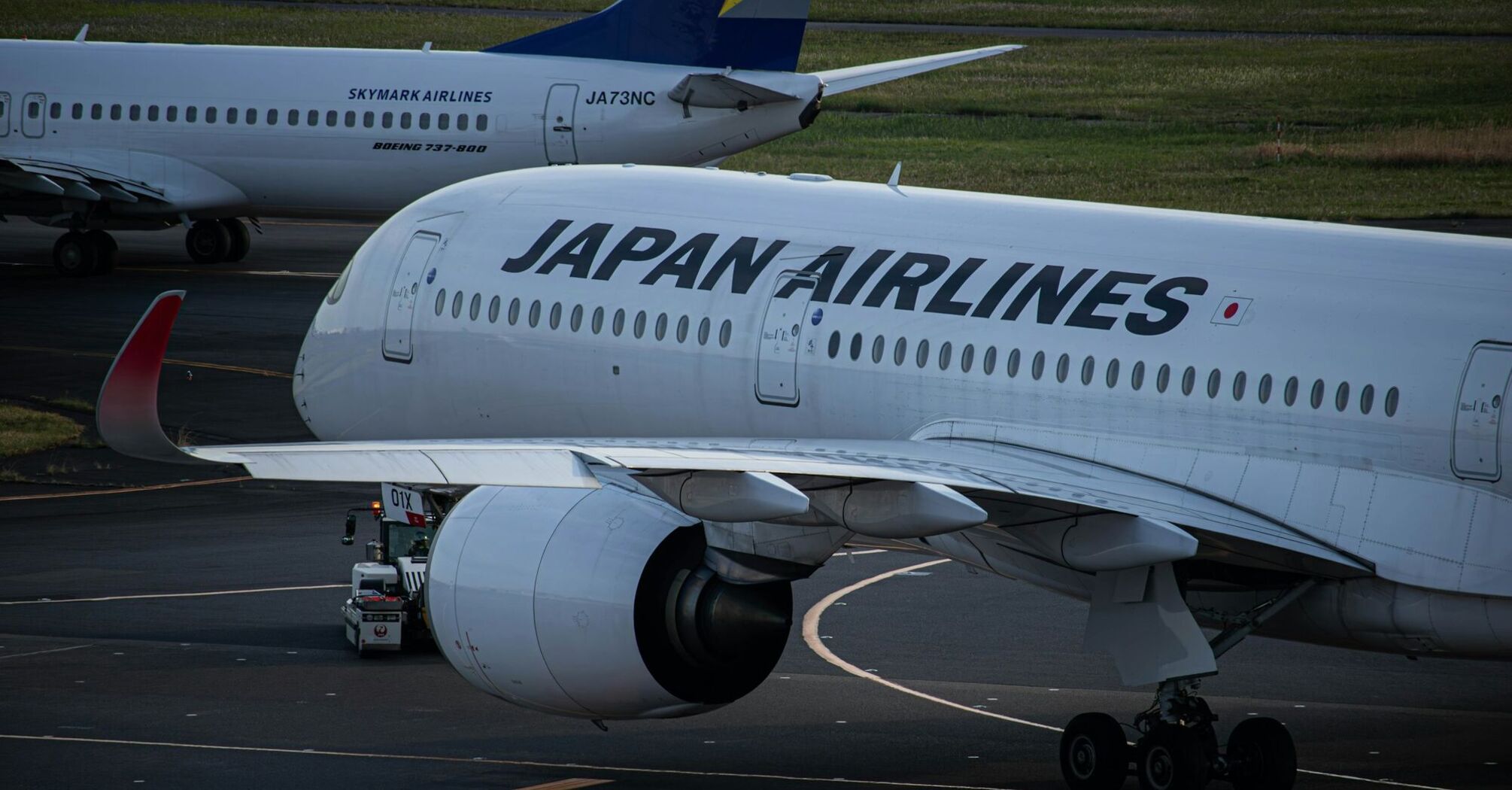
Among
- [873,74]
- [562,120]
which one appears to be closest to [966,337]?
[562,120]

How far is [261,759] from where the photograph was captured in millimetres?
16797

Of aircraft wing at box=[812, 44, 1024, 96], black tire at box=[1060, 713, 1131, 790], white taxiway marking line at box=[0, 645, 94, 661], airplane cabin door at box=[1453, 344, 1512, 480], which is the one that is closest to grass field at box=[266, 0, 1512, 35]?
aircraft wing at box=[812, 44, 1024, 96]

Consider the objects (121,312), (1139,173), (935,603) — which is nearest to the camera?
(935,603)

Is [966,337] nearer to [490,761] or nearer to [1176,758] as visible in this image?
[1176,758]

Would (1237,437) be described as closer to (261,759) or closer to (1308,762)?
(1308,762)

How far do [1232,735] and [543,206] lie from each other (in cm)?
954

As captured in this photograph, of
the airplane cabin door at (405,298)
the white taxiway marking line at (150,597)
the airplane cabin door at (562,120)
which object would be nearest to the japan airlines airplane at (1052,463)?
the airplane cabin door at (405,298)

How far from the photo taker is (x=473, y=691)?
19.4m

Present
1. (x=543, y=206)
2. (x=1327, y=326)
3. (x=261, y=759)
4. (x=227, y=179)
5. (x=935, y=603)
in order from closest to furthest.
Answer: (x=1327, y=326)
(x=261, y=759)
(x=543, y=206)
(x=935, y=603)
(x=227, y=179)

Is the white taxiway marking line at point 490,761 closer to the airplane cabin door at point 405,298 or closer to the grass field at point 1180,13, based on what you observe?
the airplane cabin door at point 405,298

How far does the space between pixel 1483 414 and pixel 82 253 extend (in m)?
38.1

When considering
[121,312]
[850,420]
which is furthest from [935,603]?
[121,312]

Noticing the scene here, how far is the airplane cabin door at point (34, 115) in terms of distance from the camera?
1827 inches

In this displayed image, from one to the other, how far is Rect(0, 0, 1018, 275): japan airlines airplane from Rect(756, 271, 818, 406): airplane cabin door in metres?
25.5
